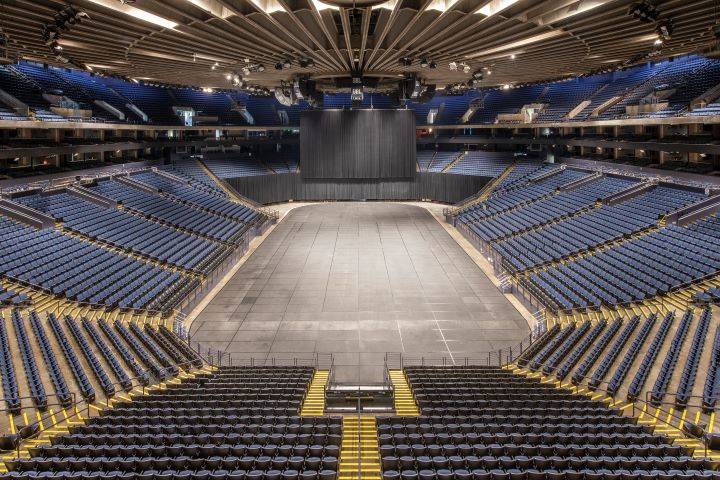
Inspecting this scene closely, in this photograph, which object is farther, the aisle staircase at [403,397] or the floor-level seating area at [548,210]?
the floor-level seating area at [548,210]

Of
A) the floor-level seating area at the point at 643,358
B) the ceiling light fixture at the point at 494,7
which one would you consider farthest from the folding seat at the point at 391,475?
the ceiling light fixture at the point at 494,7

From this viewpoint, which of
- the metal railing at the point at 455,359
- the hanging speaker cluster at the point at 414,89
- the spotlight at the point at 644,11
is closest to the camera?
the spotlight at the point at 644,11

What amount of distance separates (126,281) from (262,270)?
329 inches

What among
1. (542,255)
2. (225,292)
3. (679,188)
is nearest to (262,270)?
(225,292)

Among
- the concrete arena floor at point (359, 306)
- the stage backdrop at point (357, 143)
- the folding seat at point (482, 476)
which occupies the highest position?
the stage backdrop at point (357, 143)

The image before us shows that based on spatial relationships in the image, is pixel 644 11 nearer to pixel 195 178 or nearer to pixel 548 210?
pixel 548 210

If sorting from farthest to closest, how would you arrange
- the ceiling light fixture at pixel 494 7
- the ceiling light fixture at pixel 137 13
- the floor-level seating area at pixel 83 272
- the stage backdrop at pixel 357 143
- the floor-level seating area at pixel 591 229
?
the stage backdrop at pixel 357 143 < the floor-level seating area at pixel 591 229 < the floor-level seating area at pixel 83 272 < the ceiling light fixture at pixel 494 7 < the ceiling light fixture at pixel 137 13

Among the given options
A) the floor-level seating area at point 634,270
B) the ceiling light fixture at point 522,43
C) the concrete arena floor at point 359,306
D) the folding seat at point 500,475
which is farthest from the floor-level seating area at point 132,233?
the folding seat at point 500,475

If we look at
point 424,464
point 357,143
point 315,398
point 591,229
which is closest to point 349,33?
point 315,398

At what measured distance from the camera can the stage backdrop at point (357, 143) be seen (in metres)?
45.0

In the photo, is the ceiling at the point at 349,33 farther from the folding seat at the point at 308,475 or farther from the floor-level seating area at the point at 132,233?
the folding seat at the point at 308,475

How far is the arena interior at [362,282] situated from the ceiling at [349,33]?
15 centimetres

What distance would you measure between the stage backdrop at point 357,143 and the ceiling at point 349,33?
15609 mm

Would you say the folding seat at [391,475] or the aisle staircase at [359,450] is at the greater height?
the folding seat at [391,475]
